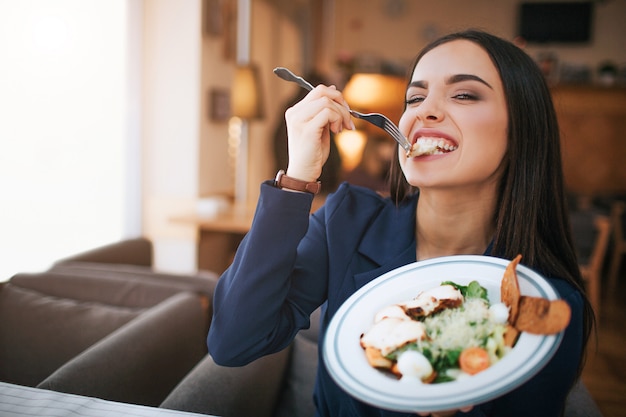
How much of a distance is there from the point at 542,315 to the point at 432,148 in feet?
1.29

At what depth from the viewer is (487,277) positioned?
0.73 metres

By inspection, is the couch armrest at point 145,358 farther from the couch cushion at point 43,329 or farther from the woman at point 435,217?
the woman at point 435,217

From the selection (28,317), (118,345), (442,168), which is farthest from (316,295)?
(28,317)

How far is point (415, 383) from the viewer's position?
58cm

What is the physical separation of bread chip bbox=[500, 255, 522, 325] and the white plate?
0.09 ft

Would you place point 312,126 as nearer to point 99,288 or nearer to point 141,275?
point 99,288

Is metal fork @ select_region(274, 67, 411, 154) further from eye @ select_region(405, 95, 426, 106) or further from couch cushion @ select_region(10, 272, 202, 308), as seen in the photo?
couch cushion @ select_region(10, 272, 202, 308)

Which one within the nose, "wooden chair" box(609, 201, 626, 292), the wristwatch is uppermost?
the nose

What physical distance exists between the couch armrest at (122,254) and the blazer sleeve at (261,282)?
1.56 metres

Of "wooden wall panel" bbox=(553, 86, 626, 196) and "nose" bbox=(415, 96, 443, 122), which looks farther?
"wooden wall panel" bbox=(553, 86, 626, 196)

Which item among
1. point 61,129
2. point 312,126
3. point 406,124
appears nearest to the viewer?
point 312,126

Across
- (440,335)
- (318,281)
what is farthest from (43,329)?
(440,335)

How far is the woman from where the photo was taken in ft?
2.80

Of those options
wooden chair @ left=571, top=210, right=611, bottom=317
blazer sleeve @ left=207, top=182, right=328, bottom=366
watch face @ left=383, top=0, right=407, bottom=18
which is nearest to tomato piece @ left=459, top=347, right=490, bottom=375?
blazer sleeve @ left=207, top=182, right=328, bottom=366
